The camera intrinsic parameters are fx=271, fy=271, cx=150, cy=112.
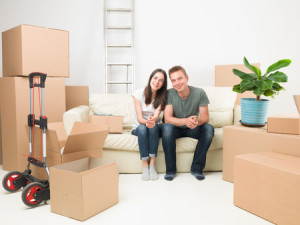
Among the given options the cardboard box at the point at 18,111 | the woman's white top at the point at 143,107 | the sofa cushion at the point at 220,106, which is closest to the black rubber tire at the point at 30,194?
the cardboard box at the point at 18,111

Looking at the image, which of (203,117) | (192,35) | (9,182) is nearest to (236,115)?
(203,117)

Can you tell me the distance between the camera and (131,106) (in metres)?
2.69

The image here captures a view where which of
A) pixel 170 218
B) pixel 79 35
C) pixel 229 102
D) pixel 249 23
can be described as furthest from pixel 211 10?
pixel 170 218

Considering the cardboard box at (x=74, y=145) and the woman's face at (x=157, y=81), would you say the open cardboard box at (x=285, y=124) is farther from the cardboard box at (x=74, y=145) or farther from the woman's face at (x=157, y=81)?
the cardboard box at (x=74, y=145)

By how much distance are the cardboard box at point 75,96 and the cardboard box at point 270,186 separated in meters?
1.89

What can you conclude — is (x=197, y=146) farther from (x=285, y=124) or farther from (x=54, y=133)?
(x=54, y=133)

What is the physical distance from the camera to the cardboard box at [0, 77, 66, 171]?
2.22 meters

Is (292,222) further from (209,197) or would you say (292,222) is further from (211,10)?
Answer: (211,10)

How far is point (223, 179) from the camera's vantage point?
2107 millimetres

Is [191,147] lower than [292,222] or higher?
higher

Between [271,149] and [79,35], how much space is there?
8.76 feet

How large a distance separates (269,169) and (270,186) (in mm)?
87

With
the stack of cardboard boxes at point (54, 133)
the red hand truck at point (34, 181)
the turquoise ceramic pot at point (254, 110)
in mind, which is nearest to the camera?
the stack of cardboard boxes at point (54, 133)

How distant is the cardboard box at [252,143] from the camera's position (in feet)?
5.43
